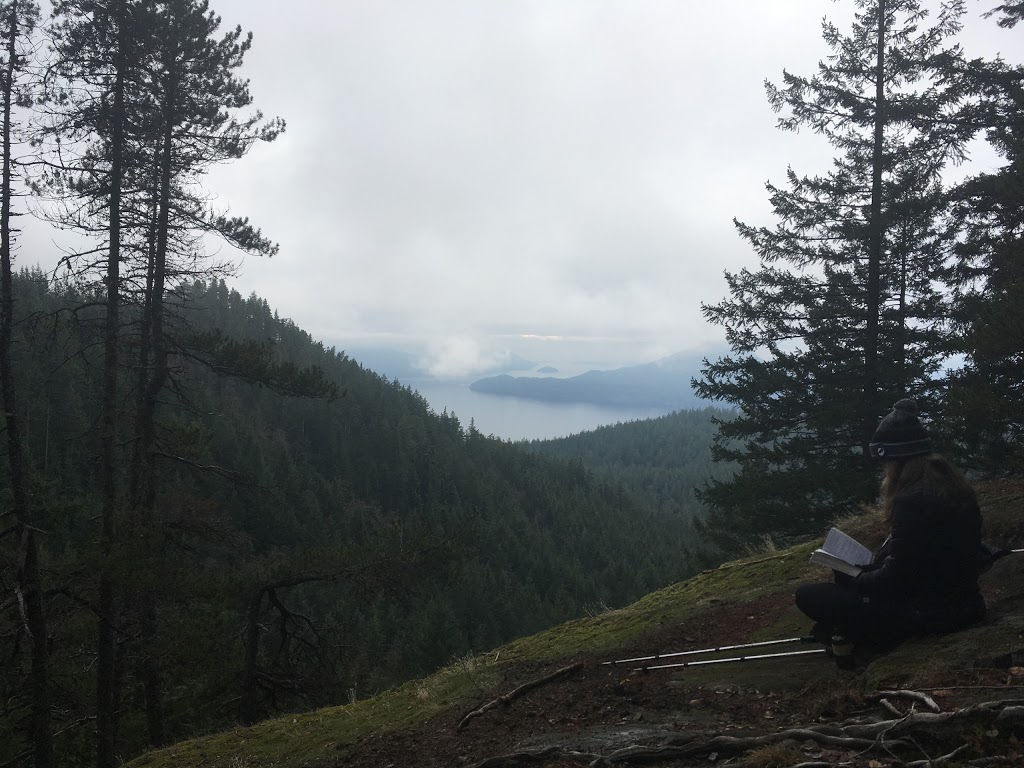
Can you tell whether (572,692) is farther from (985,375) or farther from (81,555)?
(985,375)

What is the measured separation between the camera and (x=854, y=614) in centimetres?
408

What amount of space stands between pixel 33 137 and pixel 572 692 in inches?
400

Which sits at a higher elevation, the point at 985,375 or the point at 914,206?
the point at 914,206

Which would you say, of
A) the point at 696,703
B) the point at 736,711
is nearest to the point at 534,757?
the point at 696,703

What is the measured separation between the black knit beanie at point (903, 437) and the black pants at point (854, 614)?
87cm

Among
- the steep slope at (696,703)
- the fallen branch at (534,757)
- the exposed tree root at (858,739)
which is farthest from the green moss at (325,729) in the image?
the exposed tree root at (858,739)

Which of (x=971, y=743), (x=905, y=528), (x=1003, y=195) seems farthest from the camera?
(x=1003, y=195)

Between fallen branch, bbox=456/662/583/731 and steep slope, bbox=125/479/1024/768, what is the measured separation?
0.02 metres

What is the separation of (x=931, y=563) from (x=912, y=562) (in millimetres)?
117

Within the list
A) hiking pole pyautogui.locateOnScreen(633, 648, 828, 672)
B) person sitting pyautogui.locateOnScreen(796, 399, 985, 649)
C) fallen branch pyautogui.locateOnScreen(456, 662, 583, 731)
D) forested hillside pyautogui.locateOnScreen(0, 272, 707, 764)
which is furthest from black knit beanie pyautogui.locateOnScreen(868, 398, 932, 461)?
forested hillside pyautogui.locateOnScreen(0, 272, 707, 764)

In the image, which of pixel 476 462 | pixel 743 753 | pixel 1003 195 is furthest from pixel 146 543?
pixel 476 462

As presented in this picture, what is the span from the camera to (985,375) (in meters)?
10.5

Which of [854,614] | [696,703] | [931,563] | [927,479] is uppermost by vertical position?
[927,479]

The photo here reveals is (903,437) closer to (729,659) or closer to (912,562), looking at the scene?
(912,562)
